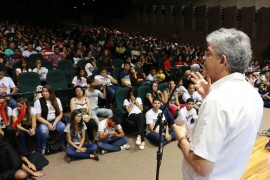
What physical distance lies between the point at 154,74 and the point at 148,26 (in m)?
11.2

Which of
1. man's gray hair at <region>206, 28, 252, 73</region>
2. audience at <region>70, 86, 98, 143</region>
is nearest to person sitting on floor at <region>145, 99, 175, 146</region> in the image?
audience at <region>70, 86, 98, 143</region>

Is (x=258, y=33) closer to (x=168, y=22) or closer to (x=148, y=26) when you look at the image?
(x=168, y=22)

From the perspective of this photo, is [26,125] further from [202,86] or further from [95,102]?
[202,86]

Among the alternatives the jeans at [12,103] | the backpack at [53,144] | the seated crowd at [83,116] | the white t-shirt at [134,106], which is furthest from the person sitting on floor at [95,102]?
the jeans at [12,103]

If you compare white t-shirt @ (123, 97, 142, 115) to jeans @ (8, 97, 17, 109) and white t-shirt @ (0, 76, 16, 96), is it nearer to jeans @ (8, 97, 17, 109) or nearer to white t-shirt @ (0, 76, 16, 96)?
jeans @ (8, 97, 17, 109)

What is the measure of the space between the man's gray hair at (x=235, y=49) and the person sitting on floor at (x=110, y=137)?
342 centimetres

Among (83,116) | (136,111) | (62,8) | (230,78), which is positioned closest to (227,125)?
(230,78)

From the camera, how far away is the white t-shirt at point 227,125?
3.32 feet

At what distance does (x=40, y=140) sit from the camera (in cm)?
407

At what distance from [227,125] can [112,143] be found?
357 centimetres

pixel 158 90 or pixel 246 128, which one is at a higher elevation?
pixel 246 128

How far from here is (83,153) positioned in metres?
4.07

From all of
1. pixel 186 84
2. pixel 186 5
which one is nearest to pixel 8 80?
pixel 186 84

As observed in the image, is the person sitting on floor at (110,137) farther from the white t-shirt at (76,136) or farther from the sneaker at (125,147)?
the white t-shirt at (76,136)
